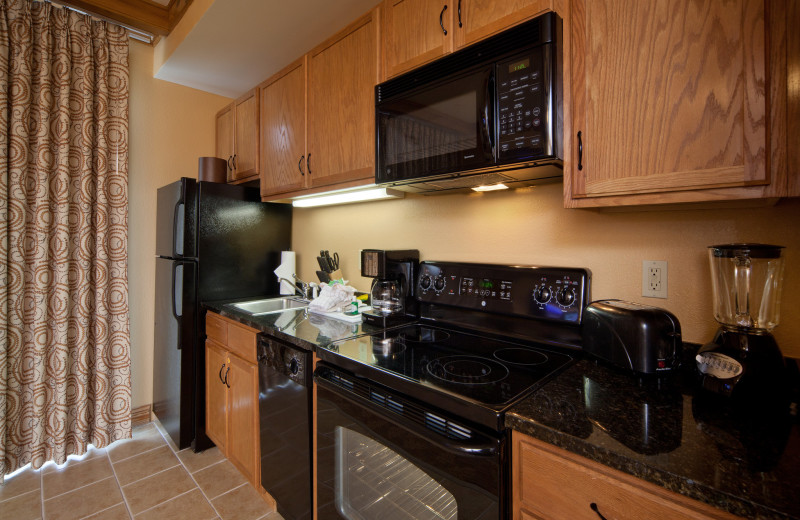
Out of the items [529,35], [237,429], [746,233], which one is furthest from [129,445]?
[746,233]

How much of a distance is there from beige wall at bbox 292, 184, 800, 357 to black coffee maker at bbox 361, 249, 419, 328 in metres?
0.15

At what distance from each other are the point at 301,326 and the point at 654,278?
1.31 metres

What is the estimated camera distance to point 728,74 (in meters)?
0.83

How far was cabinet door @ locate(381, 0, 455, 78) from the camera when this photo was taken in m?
1.31

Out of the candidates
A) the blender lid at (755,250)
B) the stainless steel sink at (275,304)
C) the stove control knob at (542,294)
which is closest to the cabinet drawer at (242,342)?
the stainless steel sink at (275,304)

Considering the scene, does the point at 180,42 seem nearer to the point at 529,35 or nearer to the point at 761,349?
the point at 529,35

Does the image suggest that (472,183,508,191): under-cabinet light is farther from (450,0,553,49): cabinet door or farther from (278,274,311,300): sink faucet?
(278,274,311,300): sink faucet

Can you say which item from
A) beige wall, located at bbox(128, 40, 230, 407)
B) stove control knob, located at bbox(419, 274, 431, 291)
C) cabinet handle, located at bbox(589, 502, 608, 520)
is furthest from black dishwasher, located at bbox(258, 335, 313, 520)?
beige wall, located at bbox(128, 40, 230, 407)

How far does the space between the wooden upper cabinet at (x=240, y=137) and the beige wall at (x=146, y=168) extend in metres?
0.28

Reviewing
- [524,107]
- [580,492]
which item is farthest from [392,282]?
[580,492]

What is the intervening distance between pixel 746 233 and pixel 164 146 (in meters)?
3.14

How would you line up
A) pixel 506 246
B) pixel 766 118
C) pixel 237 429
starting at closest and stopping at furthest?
pixel 766 118, pixel 506 246, pixel 237 429

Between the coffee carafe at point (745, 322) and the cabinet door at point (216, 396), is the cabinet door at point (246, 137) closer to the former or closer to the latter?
the cabinet door at point (216, 396)

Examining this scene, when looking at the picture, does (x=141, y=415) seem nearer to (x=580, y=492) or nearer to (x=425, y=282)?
(x=425, y=282)
